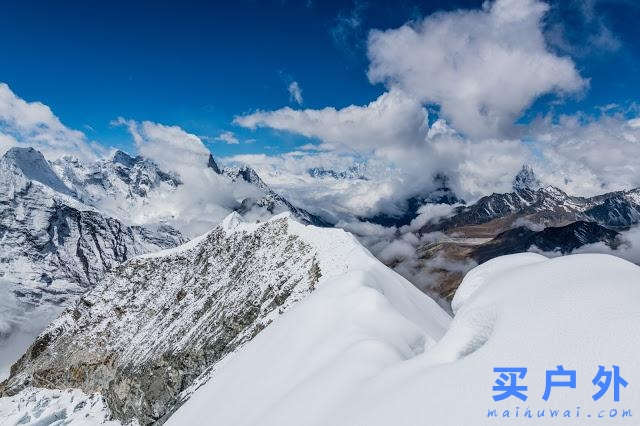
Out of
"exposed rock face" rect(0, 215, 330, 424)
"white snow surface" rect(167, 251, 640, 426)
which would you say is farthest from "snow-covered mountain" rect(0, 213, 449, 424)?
"white snow surface" rect(167, 251, 640, 426)

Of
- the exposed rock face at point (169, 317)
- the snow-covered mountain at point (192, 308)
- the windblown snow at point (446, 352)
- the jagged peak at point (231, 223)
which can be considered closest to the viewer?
the windblown snow at point (446, 352)

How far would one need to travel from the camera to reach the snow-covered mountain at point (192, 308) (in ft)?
180

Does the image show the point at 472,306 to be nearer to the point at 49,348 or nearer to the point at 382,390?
the point at 382,390

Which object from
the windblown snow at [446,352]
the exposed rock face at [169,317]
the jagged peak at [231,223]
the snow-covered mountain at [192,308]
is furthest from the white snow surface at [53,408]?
the windblown snow at [446,352]

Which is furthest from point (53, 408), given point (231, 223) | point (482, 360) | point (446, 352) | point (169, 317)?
point (482, 360)

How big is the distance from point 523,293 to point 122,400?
10092 centimetres

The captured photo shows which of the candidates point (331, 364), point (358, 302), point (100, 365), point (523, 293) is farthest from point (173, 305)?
point (523, 293)

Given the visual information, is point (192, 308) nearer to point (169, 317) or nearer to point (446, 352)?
point (169, 317)

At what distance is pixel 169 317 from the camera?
10906cm

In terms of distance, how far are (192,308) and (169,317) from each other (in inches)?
401

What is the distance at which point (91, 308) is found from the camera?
13738 centimetres

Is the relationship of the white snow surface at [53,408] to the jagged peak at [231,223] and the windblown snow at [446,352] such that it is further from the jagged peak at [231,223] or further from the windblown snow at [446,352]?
the windblown snow at [446,352]

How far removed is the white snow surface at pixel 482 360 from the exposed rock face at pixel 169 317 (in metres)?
40.7

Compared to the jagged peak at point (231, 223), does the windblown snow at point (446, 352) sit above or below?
below
